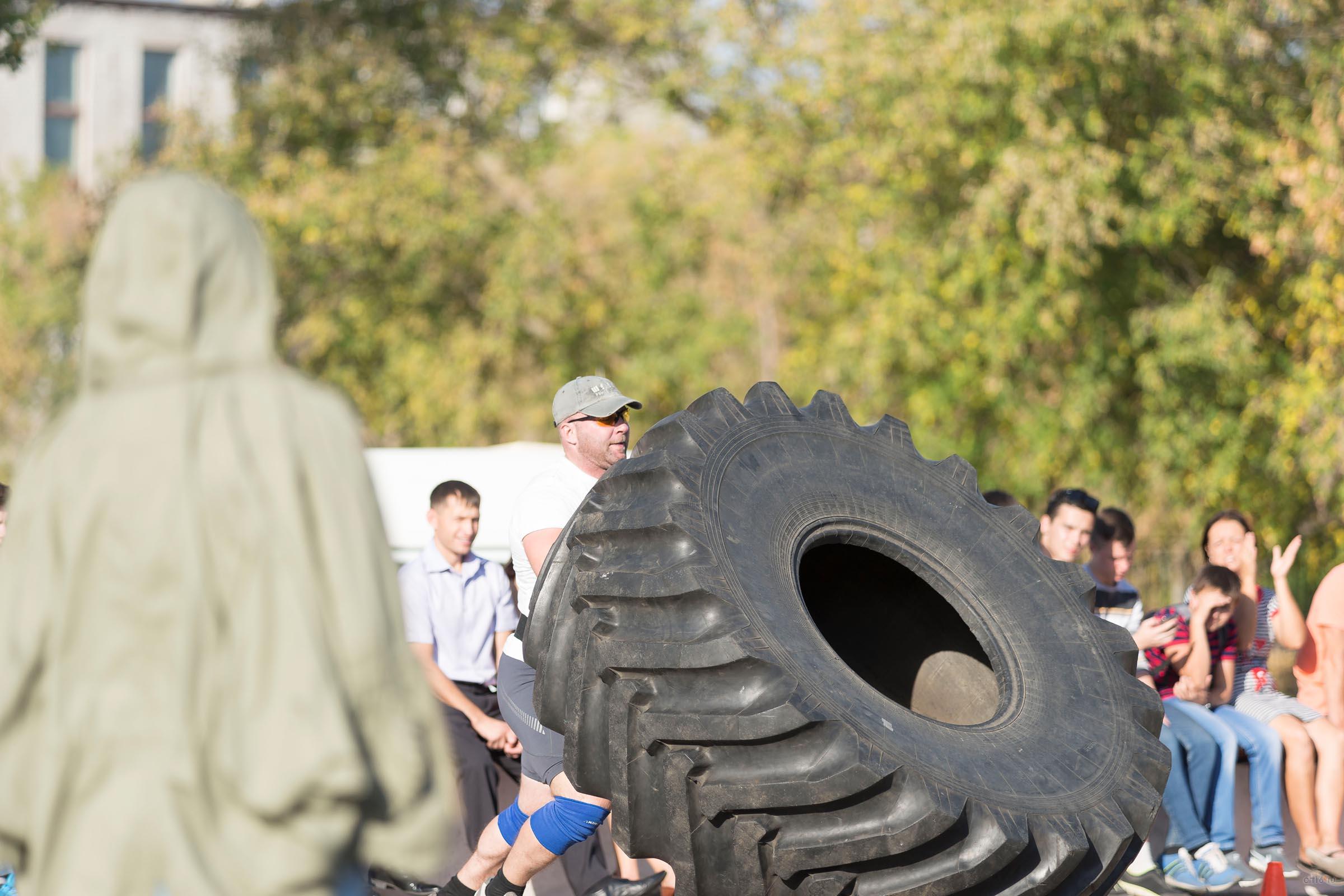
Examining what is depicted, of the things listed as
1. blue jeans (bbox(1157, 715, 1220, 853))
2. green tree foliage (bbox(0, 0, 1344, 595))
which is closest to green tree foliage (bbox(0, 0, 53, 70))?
green tree foliage (bbox(0, 0, 1344, 595))

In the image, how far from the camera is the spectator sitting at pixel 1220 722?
710 cm

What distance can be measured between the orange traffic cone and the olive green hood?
4639 mm

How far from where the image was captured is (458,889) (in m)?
5.55

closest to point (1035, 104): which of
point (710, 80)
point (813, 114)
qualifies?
point (813, 114)

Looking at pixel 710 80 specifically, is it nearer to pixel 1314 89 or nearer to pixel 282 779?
pixel 1314 89

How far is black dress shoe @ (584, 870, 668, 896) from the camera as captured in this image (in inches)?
218

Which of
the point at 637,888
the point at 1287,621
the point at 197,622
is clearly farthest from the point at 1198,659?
the point at 197,622

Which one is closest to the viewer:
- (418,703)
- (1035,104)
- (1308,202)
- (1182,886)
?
(418,703)

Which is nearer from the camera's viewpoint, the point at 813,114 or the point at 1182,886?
the point at 1182,886

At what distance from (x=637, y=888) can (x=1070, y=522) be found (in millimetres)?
2945

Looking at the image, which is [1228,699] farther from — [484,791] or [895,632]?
[484,791]

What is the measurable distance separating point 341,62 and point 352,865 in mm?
18248

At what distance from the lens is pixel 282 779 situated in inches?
83.7

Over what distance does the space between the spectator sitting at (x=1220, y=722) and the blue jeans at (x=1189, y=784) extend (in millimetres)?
36
